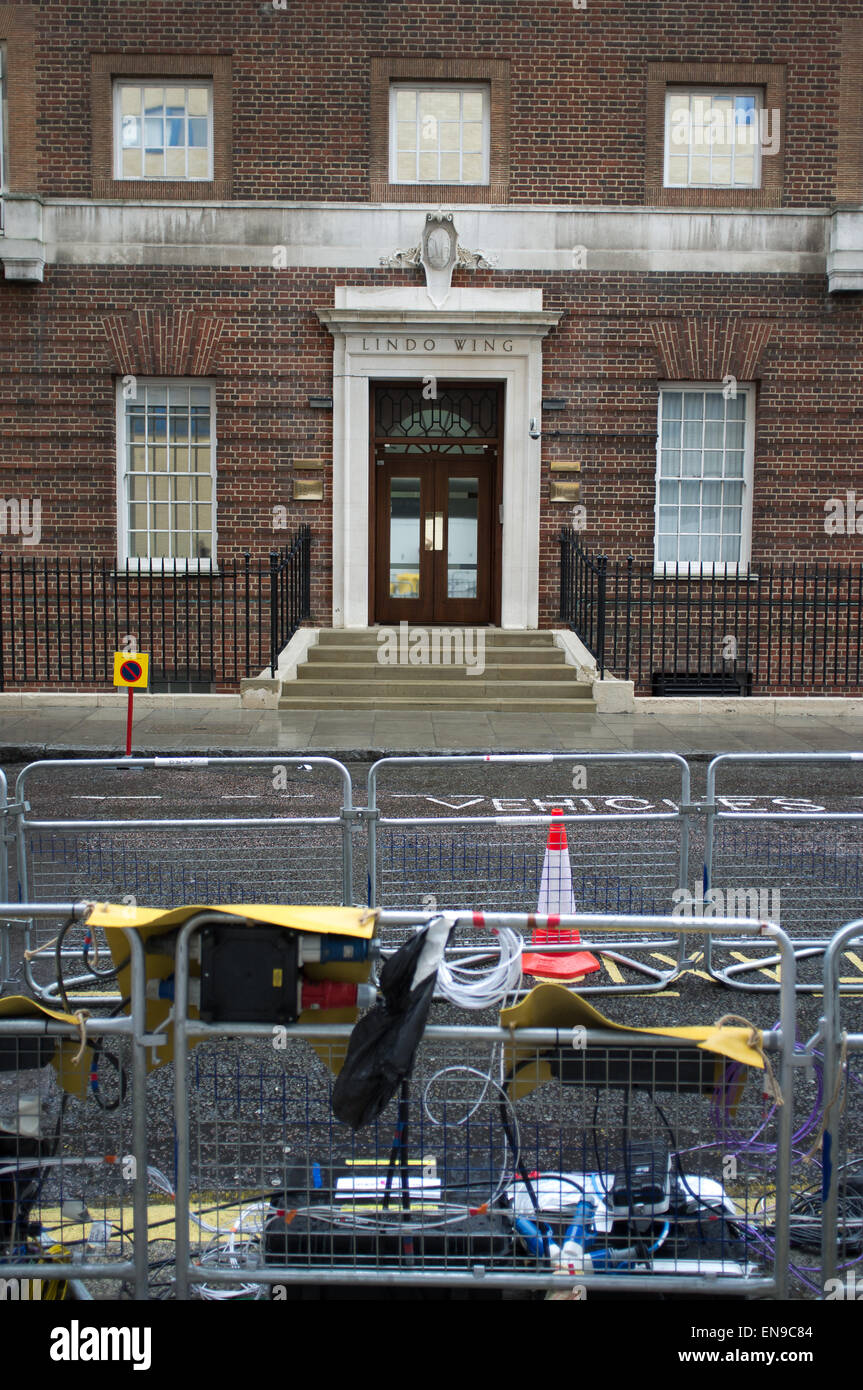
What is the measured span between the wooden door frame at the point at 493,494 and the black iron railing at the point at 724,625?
1085 mm

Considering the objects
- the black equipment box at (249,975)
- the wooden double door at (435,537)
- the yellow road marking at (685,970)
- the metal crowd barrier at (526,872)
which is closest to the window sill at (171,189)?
the wooden double door at (435,537)

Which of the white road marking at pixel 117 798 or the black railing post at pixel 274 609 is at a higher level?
the black railing post at pixel 274 609

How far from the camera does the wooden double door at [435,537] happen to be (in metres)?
18.7

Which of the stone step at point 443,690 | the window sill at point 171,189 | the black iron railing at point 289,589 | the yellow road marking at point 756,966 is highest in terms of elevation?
the window sill at point 171,189

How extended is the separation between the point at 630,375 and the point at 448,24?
17.7 ft

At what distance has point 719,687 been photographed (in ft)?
59.5

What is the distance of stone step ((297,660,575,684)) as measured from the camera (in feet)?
54.1

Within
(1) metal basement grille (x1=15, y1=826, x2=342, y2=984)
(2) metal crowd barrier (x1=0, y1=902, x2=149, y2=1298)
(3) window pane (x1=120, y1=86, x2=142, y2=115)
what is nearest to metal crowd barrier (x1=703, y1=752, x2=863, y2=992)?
(1) metal basement grille (x1=15, y1=826, x2=342, y2=984)

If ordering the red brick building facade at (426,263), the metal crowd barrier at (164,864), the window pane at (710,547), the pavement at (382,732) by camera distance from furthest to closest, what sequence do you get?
the window pane at (710,547), the red brick building facade at (426,263), the pavement at (382,732), the metal crowd barrier at (164,864)

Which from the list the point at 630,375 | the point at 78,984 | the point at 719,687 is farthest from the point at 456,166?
the point at 78,984

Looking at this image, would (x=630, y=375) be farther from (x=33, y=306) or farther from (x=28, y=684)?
(x=28, y=684)

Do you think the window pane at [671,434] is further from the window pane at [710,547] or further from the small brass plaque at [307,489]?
the small brass plaque at [307,489]

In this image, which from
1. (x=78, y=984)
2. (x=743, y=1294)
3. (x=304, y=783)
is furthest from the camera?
(x=304, y=783)
